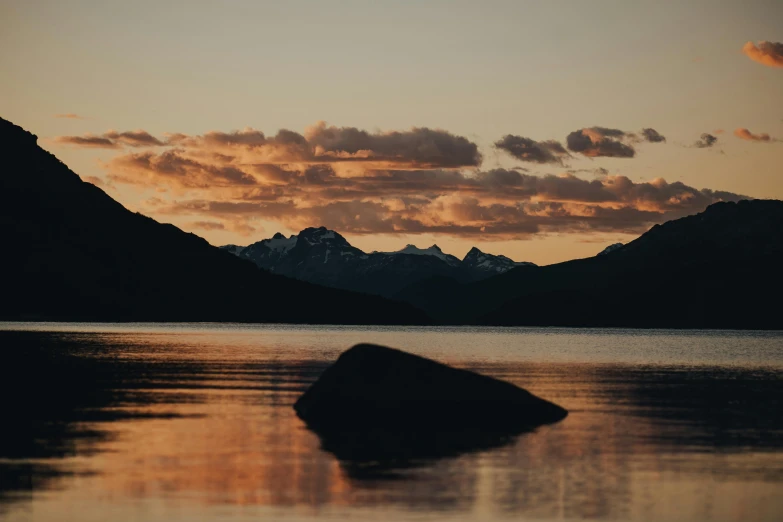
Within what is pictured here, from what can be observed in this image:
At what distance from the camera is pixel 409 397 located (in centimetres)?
3997

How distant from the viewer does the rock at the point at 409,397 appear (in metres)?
39.8

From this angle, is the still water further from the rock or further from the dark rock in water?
the rock

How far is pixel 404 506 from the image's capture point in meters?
22.9

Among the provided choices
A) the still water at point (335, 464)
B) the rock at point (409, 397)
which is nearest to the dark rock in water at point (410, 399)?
the rock at point (409, 397)

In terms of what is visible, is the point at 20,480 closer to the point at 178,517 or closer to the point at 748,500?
the point at 178,517

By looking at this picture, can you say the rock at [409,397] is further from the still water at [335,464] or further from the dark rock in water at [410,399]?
the still water at [335,464]

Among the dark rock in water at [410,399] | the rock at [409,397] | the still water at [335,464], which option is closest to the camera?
the still water at [335,464]

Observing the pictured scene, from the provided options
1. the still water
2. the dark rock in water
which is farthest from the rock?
the still water

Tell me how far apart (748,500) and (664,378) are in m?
48.6

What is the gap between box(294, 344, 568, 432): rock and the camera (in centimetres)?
3981

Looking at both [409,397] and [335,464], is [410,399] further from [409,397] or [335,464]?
[335,464]

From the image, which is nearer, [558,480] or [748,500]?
[748,500]

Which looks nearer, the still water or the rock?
the still water

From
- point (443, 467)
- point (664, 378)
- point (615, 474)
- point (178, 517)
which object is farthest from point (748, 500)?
point (664, 378)
